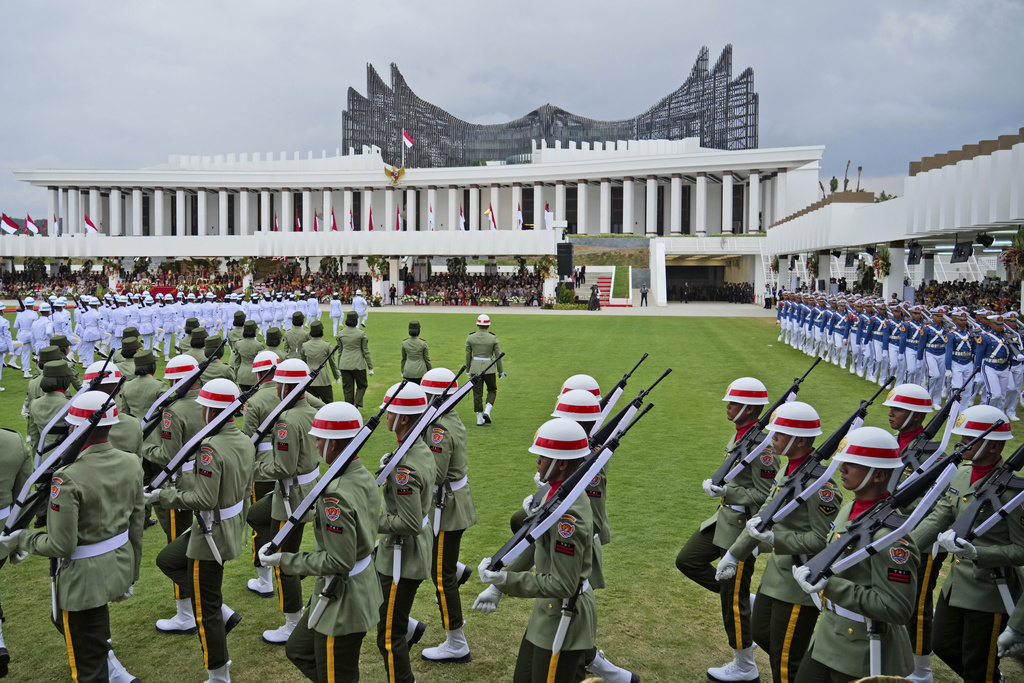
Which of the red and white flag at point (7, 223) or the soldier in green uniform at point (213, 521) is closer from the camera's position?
the soldier in green uniform at point (213, 521)

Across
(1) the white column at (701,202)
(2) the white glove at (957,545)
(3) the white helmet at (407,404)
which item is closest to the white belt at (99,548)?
(3) the white helmet at (407,404)

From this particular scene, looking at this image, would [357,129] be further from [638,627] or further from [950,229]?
[638,627]

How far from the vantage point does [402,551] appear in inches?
197

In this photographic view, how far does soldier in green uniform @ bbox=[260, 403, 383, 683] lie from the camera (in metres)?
4.16

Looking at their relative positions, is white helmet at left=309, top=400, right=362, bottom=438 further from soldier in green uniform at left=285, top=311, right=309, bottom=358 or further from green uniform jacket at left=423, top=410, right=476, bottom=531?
soldier in green uniform at left=285, top=311, right=309, bottom=358

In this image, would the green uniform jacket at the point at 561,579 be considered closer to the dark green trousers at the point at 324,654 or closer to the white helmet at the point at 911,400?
the dark green trousers at the point at 324,654

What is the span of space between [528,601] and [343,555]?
2835 millimetres

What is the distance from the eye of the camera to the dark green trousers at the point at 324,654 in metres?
4.24

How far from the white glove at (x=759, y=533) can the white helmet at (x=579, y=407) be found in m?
1.91

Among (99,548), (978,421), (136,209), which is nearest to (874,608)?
(978,421)

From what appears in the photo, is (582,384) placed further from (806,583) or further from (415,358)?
(415,358)

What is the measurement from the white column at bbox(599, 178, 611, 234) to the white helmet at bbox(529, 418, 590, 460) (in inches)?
2733

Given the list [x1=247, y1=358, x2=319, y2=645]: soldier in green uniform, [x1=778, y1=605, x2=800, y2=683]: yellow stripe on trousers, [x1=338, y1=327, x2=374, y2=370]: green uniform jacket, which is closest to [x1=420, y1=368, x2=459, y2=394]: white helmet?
[x1=247, y1=358, x2=319, y2=645]: soldier in green uniform

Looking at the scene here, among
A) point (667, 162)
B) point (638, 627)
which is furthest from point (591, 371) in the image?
point (667, 162)
